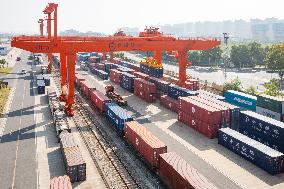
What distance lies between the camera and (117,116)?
38.8 m

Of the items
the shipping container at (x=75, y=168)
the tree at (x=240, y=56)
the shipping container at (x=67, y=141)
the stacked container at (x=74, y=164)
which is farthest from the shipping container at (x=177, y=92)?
the tree at (x=240, y=56)

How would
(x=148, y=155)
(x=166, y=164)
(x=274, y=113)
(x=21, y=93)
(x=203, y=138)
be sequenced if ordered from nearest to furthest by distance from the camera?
(x=166, y=164)
(x=148, y=155)
(x=203, y=138)
(x=274, y=113)
(x=21, y=93)

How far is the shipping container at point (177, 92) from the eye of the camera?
48.0m

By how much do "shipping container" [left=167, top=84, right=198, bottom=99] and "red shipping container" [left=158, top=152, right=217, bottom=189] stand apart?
73.3ft

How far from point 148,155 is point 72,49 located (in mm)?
25096

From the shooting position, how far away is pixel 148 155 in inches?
1148

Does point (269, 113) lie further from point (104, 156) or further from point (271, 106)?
point (104, 156)

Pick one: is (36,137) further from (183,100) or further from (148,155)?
(183,100)

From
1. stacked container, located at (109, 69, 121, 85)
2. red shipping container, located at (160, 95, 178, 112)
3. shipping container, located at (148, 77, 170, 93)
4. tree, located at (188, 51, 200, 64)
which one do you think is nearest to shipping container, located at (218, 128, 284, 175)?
red shipping container, located at (160, 95, 178, 112)

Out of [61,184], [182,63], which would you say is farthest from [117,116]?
[182,63]

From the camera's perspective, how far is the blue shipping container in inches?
1770

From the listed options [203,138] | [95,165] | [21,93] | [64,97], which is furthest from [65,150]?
[21,93]

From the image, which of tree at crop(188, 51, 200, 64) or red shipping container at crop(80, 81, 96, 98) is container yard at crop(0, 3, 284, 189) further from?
tree at crop(188, 51, 200, 64)

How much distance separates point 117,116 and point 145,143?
9982 millimetres
